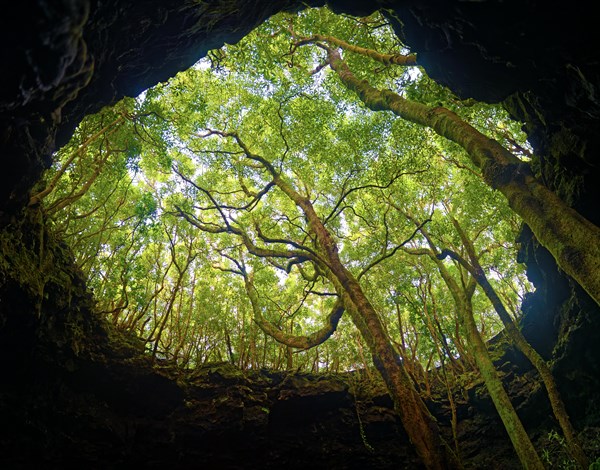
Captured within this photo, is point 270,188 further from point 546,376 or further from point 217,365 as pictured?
point 546,376

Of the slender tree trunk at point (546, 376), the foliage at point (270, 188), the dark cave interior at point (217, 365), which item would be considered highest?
the foliage at point (270, 188)

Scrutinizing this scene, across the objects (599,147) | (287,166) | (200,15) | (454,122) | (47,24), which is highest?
(287,166)

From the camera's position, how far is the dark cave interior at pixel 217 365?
3.55m

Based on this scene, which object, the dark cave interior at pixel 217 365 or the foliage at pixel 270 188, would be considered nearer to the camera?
the dark cave interior at pixel 217 365

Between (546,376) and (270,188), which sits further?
(270,188)

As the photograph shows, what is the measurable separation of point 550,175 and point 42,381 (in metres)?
9.62

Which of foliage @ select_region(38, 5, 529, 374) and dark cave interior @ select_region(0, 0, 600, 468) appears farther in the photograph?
foliage @ select_region(38, 5, 529, 374)

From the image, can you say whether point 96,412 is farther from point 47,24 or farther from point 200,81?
point 200,81

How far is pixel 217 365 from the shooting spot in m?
8.88

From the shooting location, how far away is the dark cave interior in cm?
355

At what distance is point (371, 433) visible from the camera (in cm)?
900

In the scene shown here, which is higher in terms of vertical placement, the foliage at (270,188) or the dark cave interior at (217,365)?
the foliage at (270,188)

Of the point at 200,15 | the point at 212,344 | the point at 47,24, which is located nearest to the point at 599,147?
the point at 200,15

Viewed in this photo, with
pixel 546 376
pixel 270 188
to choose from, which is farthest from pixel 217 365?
pixel 546 376
